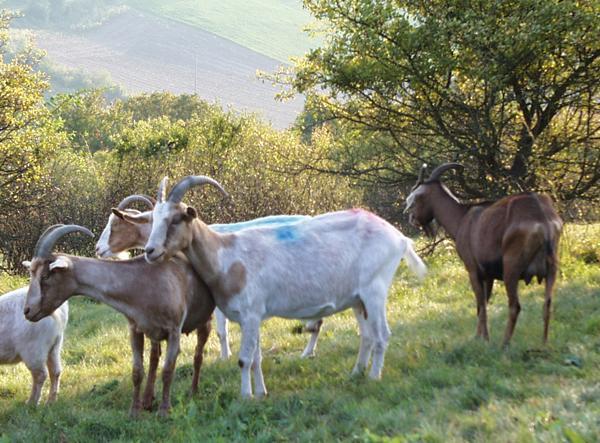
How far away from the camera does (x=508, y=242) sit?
7648 mm

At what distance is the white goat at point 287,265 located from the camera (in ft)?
22.6

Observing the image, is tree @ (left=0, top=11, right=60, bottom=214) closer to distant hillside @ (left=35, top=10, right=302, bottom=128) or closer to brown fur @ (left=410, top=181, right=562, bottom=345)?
brown fur @ (left=410, top=181, right=562, bottom=345)

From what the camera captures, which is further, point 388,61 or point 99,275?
point 388,61

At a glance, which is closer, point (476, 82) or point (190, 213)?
point (190, 213)

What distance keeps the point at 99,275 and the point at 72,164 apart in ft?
56.1

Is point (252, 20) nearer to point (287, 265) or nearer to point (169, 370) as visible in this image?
point (287, 265)

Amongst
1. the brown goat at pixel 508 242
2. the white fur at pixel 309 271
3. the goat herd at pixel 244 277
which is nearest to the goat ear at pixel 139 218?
the goat herd at pixel 244 277

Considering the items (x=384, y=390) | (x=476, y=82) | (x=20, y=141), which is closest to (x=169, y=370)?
(x=384, y=390)

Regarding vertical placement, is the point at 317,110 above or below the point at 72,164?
above

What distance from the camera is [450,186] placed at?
536 inches

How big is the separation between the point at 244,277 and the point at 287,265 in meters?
0.45

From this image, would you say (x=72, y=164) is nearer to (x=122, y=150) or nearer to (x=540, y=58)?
(x=122, y=150)

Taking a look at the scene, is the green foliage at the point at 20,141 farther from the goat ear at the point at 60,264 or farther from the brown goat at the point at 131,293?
the goat ear at the point at 60,264

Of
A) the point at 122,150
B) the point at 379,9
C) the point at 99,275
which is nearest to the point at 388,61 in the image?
the point at 379,9
